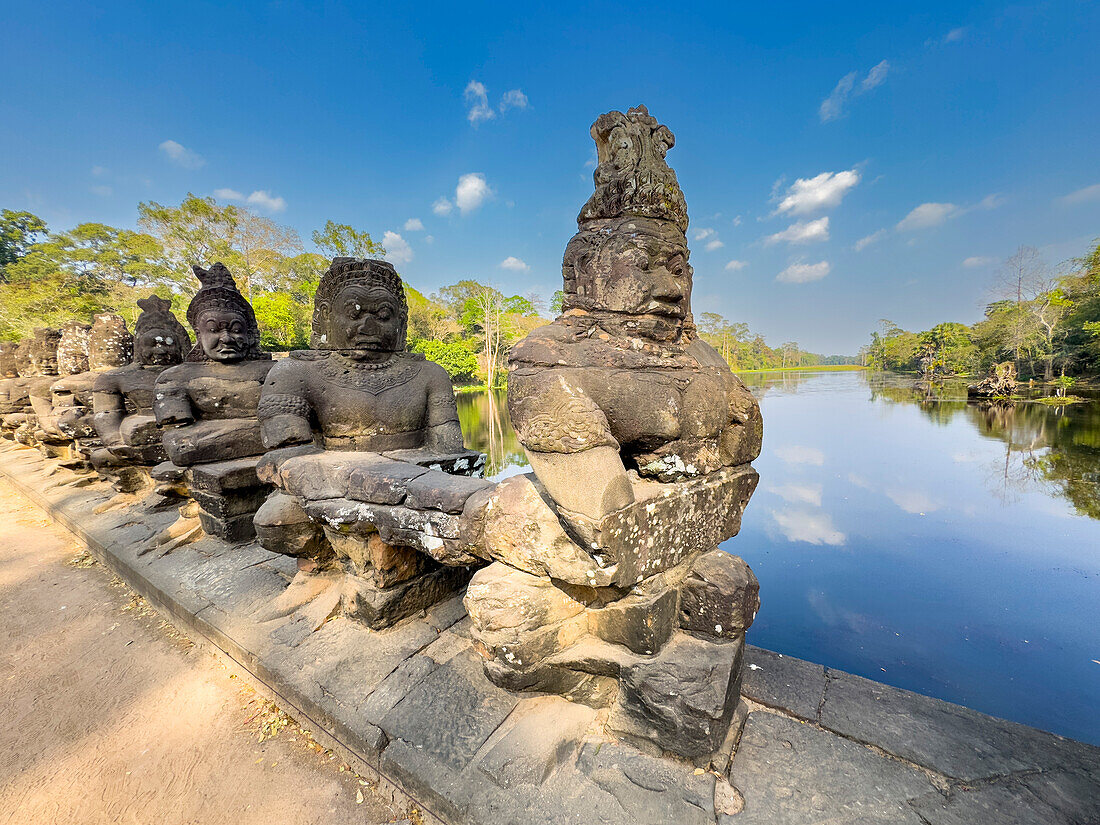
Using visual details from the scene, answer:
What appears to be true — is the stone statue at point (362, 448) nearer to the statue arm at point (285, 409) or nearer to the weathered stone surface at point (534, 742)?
the statue arm at point (285, 409)

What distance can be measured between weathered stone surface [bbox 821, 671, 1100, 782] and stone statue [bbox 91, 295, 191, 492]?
5.85 meters

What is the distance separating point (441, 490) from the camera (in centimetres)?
180

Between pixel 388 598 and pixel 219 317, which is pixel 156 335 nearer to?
pixel 219 317

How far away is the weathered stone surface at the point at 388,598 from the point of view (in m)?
2.30

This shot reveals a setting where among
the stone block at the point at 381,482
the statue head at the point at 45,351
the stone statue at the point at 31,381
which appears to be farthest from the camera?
the statue head at the point at 45,351

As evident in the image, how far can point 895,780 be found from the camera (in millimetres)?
1411

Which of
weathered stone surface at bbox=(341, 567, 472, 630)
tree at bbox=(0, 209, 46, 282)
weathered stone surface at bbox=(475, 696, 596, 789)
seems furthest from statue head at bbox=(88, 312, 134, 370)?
tree at bbox=(0, 209, 46, 282)

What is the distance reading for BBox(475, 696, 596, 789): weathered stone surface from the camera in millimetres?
1483

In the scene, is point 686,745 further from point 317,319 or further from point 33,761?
point 33,761

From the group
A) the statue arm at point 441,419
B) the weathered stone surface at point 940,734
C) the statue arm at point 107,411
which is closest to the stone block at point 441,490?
the statue arm at point 441,419

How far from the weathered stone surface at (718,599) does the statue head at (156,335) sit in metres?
5.53

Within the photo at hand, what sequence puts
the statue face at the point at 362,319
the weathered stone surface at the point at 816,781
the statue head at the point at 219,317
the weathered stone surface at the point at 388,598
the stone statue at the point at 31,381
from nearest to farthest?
the weathered stone surface at the point at 816,781
the weathered stone surface at the point at 388,598
the statue face at the point at 362,319
the statue head at the point at 219,317
the stone statue at the point at 31,381

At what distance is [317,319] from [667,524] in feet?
8.04

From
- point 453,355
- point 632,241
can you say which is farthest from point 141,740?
point 453,355
